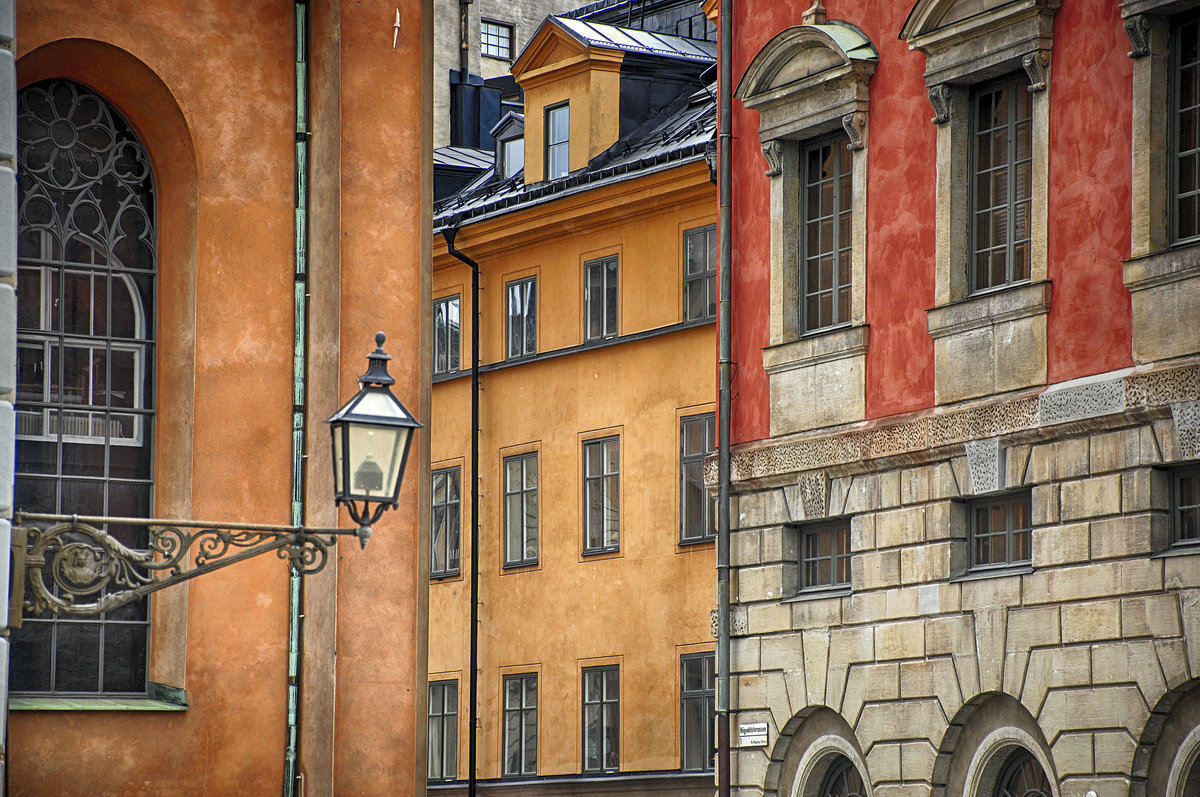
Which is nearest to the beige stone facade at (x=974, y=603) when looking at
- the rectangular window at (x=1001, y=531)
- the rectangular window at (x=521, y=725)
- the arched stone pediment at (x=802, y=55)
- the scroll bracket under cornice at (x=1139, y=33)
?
the rectangular window at (x=1001, y=531)

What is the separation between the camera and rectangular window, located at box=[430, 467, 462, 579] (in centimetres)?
3519

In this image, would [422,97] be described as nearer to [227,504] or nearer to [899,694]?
[227,504]

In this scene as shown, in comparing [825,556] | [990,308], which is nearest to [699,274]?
[825,556]

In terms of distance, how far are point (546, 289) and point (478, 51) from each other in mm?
14936

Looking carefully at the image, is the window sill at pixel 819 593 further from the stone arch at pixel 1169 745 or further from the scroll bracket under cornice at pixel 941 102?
the scroll bracket under cornice at pixel 941 102

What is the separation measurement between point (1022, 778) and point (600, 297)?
13.8 metres

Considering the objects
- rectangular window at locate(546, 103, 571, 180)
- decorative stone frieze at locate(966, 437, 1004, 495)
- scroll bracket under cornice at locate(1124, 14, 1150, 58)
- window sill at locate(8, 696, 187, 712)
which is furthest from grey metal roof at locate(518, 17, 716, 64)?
window sill at locate(8, 696, 187, 712)

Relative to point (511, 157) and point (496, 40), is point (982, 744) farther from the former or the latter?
point (496, 40)

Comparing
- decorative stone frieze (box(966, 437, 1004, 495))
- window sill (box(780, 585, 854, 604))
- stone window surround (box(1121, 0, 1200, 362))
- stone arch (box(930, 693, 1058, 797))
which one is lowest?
stone arch (box(930, 693, 1058, 797))

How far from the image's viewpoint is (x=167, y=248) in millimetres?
14008

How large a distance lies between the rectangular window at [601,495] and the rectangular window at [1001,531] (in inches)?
433

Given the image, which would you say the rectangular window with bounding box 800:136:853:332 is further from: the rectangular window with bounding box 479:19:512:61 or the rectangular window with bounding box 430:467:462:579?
the rectangular window with bounding box 479:19:512:61

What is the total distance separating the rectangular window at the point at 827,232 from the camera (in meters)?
24.0

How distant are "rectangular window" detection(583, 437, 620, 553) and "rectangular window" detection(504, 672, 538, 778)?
2443 millimetres
